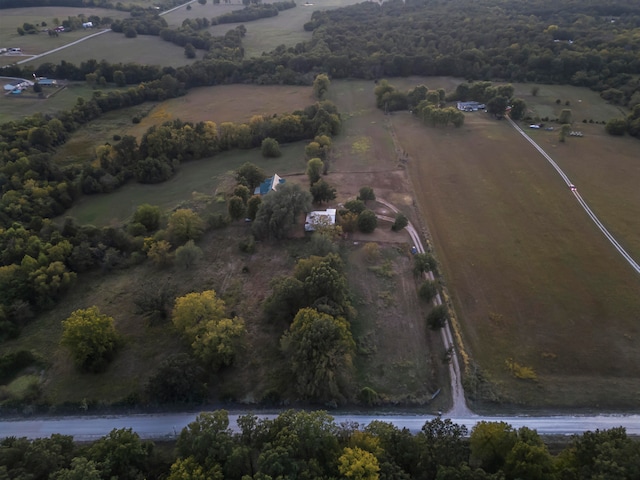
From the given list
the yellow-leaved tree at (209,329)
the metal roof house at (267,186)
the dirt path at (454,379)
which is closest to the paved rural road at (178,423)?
→ the dirt path at (454,379)

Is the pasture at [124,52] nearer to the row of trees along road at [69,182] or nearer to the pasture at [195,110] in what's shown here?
the pasture at [195,110]

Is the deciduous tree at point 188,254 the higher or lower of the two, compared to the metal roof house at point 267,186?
lower

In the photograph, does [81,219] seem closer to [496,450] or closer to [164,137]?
[164,137]

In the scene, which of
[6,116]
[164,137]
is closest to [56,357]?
[164,137]

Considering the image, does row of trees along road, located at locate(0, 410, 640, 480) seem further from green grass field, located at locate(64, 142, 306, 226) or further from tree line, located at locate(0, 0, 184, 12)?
tree line, located at locate(0, 0, 184, 12)

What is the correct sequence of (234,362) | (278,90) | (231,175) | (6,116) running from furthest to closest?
(278,90), (6,116), (231,175), (234,362)
